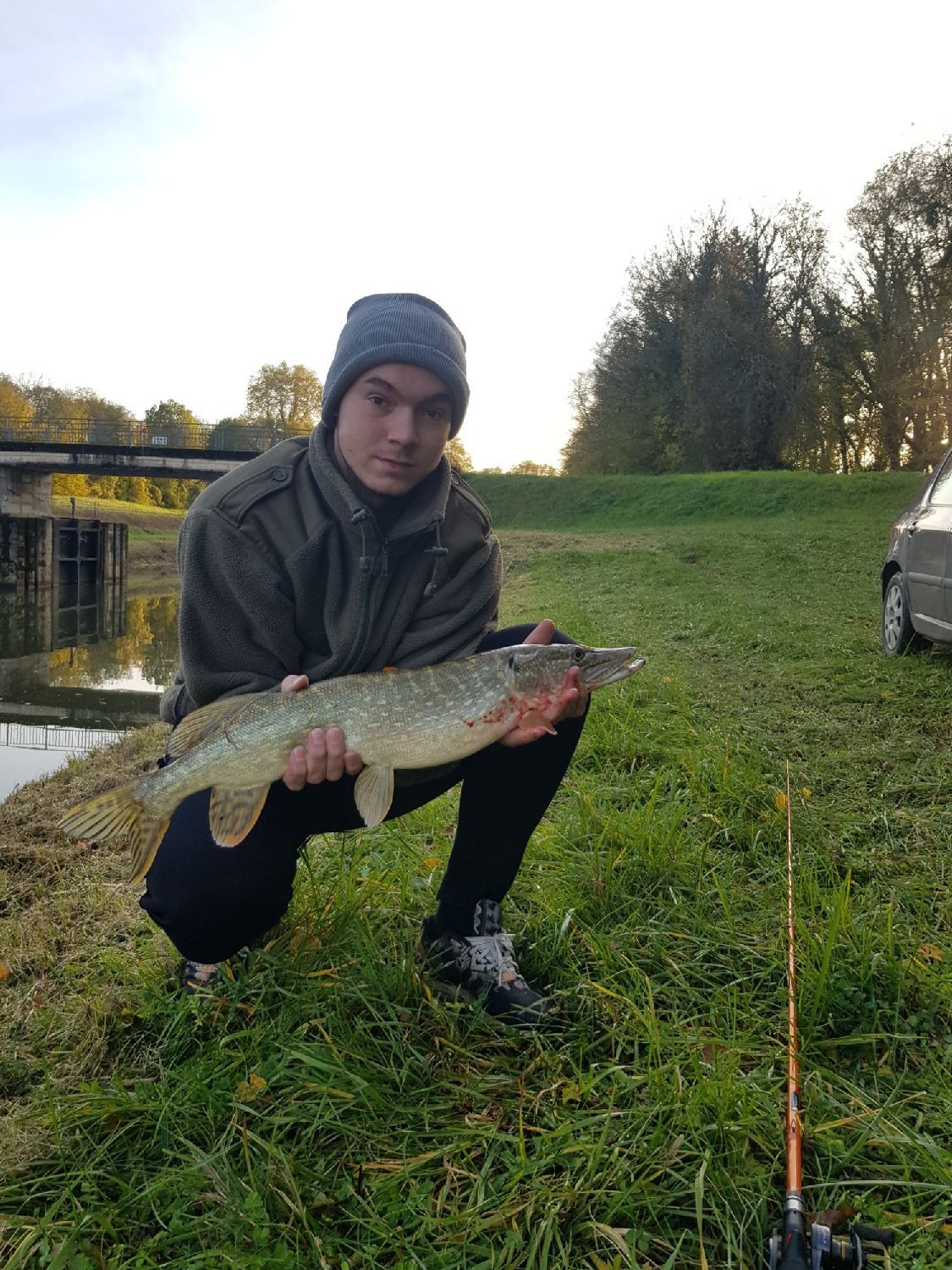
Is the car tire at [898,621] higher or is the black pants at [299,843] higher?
the car tire at [898,621]

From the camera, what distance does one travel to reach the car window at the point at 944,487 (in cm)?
609

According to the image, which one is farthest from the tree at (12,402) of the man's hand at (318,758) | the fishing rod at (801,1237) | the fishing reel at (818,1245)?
the fishing reel at (818,1245)

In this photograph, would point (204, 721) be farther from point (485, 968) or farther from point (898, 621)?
point (898, 621)

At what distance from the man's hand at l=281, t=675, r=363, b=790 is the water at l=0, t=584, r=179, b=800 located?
565cm

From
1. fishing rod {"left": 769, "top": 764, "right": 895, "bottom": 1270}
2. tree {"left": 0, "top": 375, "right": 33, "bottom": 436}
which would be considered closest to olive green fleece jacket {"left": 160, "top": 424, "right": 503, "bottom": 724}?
fishing rod {"left": 769, "top": 764, "right": 895, "bottom": 1270}

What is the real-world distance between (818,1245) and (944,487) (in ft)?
19.4

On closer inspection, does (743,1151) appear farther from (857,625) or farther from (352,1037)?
(857,625)

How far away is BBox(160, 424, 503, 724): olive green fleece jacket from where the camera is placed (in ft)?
7.42

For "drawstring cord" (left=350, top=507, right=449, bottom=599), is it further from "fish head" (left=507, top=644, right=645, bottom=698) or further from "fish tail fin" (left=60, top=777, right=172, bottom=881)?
"fish tail fin" (left=60, top=777, right=172, bottom=881)

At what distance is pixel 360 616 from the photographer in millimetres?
2377

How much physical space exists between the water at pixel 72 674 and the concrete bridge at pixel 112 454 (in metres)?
6.24

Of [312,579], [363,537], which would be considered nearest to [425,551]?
[363,537]

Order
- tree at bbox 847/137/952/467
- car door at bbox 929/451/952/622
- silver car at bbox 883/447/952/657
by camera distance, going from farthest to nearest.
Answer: tree at bbox 847/137/952/467
silver car at bbox 883/447/952/657
car door at bbox 929/451/952/622

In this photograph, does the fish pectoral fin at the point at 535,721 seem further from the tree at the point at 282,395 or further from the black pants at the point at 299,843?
the tree at the point at 282,395
